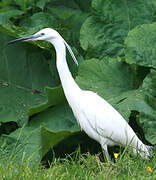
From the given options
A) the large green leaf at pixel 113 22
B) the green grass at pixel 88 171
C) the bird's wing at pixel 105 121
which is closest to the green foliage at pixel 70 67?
the large green leaf at pixel 113 22

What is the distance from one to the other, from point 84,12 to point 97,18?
813 mm

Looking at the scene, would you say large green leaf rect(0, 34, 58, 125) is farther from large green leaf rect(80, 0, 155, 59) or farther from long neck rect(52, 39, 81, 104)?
long neck rect(52, 39, 81, 104)

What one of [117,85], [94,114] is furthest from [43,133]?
[117,85]

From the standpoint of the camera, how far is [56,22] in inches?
201

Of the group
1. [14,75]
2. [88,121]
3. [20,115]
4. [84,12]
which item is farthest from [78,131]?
[84,12]

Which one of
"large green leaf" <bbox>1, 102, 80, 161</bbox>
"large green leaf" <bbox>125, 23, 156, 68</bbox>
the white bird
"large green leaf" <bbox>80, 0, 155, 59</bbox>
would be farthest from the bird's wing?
"large green leaf" <bbox>80, 0, 155, 59</bbox>

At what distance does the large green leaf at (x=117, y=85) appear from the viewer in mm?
4156

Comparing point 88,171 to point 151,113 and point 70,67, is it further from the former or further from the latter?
point 70,67

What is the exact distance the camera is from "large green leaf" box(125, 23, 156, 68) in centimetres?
436

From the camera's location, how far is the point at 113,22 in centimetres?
488

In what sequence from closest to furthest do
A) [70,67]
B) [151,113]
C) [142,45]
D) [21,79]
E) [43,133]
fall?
1. [43,133]
2. [151,113]
3. [142,45]
4. [70,67]
5. [21,79]

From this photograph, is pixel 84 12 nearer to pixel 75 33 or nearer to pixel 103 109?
pixel 75 33

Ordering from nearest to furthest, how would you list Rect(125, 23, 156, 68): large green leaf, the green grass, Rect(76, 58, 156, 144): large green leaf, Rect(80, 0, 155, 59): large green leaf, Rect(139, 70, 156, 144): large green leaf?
1. the green grass
2. Rect(139, 70, 156, 144): large green leaf
3. Rect(76, 58, 156, 144): large green leaf
4. Rect(125, 23, 156, 68): large green leaf
5. Rect(80, 0, 155, 59): large green leaf

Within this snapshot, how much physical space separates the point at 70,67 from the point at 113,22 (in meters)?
0.64
